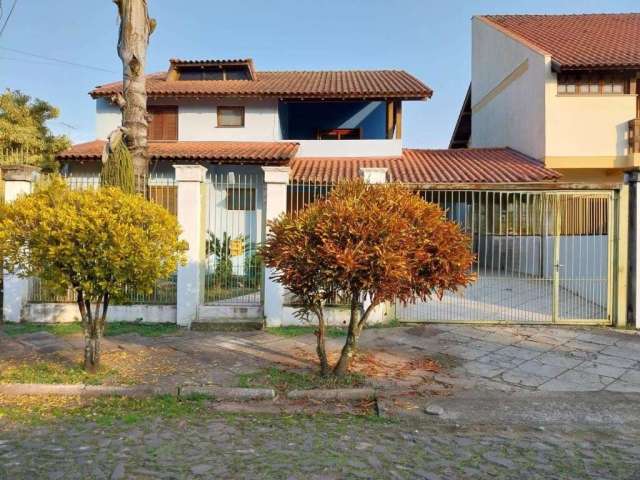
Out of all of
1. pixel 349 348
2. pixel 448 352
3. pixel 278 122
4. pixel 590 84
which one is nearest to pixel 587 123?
pixel 590 84

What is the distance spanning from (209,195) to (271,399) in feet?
15.6

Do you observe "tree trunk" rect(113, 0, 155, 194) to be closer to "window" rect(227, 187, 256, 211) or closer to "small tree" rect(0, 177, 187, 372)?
"window" rect(227, 187, 256, 211)

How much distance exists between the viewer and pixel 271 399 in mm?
5188

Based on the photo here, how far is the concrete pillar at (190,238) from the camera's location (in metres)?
8.27

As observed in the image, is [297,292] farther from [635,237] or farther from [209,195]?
[635,237]

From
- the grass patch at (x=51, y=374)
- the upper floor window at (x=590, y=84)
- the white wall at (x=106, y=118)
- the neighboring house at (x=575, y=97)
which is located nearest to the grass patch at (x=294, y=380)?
the grass patch at (x=51, y=374)

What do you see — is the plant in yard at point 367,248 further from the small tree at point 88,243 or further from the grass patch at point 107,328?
the grass patch at point 107,328

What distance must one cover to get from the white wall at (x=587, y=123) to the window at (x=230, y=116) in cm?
967

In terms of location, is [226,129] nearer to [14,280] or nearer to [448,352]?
[14,280]

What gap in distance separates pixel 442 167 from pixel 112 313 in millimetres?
10261

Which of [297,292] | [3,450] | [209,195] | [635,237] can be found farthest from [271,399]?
[635,237]

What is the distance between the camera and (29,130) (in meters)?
19.4

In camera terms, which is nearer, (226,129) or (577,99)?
(577,99)

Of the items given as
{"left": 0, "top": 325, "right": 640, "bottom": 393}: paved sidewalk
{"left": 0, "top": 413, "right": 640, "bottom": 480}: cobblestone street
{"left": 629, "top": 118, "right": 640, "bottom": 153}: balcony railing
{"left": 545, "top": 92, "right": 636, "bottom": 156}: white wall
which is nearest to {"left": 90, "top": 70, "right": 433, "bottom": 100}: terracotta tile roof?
{"left": 545, "top": 92, "right": 636, "bottom": 156}: white wall
